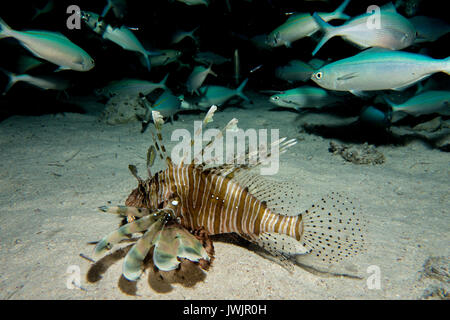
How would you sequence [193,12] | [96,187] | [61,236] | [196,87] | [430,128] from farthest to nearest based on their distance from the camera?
[193,12]
[196,87]
[430,128]
[96,187]
[61,236]

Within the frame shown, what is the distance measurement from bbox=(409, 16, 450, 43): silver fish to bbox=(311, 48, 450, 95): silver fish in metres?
2.64

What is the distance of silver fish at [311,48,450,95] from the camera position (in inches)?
131

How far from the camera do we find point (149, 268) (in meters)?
2.05

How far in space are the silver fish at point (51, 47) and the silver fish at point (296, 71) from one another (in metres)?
4.55

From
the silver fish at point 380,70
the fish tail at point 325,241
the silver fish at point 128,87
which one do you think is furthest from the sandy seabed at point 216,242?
the silver fish at point 128,87

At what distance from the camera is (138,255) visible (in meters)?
1.55

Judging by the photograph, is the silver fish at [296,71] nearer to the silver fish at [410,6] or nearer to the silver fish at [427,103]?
the silver fish at [427,103]

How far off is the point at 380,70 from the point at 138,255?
12.5ft

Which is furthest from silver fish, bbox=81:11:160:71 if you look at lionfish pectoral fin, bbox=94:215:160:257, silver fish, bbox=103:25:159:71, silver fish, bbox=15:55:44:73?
lionfish pectoral fin, bbox=94:215:160:257

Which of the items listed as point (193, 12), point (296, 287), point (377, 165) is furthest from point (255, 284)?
point (193, 12)

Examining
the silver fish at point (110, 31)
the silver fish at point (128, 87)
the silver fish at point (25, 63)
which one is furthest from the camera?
the silver fish at point (128, 87)

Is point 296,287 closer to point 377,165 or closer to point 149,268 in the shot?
point 149,268

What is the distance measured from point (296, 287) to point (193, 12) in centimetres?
1233

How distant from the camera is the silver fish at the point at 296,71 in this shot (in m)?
6.35
